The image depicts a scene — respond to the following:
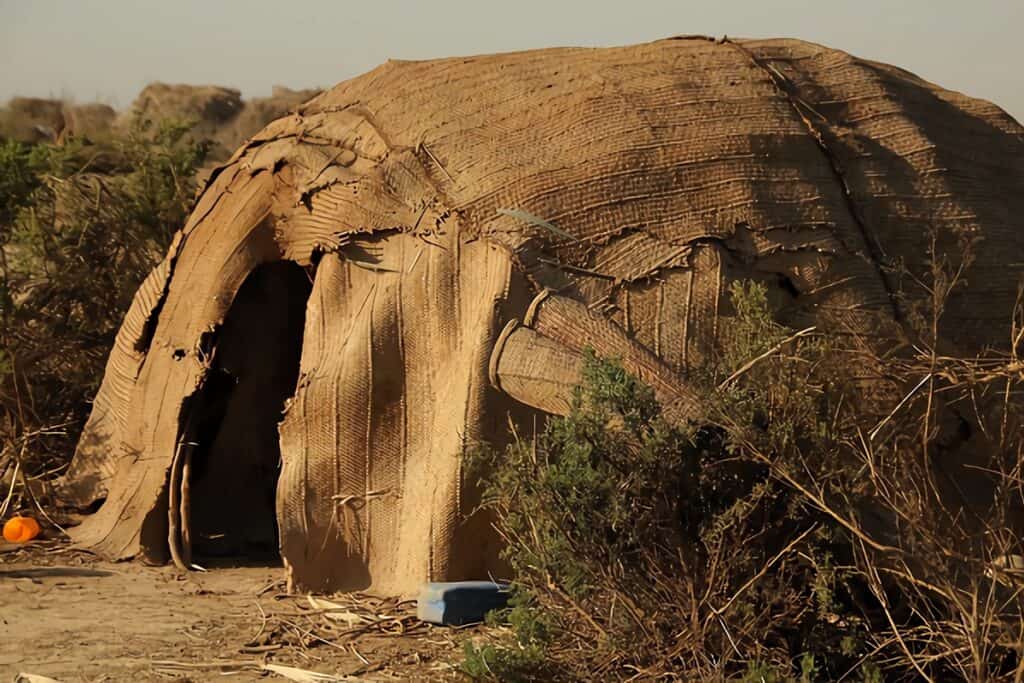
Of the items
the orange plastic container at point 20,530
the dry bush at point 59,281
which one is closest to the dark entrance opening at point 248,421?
the orange plastic container at point 20,530

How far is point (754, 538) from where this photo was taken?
4828 mm

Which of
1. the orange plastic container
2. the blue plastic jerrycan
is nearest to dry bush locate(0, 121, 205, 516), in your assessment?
the orange plastic container

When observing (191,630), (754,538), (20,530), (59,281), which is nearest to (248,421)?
(20,530)

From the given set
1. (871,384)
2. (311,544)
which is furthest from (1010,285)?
(311,544)

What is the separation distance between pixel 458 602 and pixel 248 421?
2.56 metres

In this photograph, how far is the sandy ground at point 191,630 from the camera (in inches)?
222

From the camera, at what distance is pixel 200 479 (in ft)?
27.0

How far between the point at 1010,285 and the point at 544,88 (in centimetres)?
271

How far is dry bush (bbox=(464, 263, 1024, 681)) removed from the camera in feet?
15.3

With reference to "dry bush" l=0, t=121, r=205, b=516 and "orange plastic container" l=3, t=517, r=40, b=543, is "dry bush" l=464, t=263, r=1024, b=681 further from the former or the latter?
"dry bush" l=0, t=121, r=205, b=516

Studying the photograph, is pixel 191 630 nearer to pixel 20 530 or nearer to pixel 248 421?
pixel 248 421

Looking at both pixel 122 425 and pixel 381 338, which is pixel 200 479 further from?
pixel 381 338

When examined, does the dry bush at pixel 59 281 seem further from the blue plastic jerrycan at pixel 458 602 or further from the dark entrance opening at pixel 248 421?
the blue plastic jerrycan at pixel 458 602

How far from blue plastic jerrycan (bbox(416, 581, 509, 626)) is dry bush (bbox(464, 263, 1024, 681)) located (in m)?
0.98
